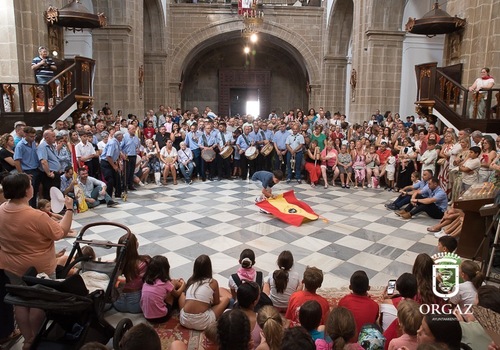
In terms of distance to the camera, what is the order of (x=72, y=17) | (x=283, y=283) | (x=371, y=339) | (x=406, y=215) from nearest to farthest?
(x=371, y=339) → (x=283, y=283) → (x=406, y=215) → (x=72, y=17)

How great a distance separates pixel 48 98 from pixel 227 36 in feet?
43.4

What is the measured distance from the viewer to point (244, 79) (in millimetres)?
24547

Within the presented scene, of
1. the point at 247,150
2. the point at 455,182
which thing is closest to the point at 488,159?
the point at 455,182

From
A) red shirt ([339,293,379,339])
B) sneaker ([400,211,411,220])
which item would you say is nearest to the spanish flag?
sneaker ([400,211,411,220])

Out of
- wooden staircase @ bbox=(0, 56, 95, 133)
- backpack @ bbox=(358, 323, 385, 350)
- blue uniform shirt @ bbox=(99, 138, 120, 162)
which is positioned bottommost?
backpack @ bbox=(358, 323, 385, 350)

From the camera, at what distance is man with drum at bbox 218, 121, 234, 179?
37.0 ft

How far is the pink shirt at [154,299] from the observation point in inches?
149

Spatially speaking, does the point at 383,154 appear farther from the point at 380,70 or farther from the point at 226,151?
the point at 380,70

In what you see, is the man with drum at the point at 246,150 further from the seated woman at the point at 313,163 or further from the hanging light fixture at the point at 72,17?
the hanging light fixture at the point at 72,17

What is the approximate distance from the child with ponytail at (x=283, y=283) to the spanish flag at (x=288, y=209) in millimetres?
3192

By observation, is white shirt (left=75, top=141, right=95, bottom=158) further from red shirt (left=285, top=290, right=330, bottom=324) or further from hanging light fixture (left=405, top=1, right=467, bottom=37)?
hanging light fixture (left=405, top=1, right=467, bottom=37)

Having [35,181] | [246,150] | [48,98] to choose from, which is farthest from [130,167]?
[246,150]

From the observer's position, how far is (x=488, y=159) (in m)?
7.17

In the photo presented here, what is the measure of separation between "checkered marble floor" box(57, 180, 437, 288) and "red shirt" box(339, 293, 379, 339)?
1421mm
